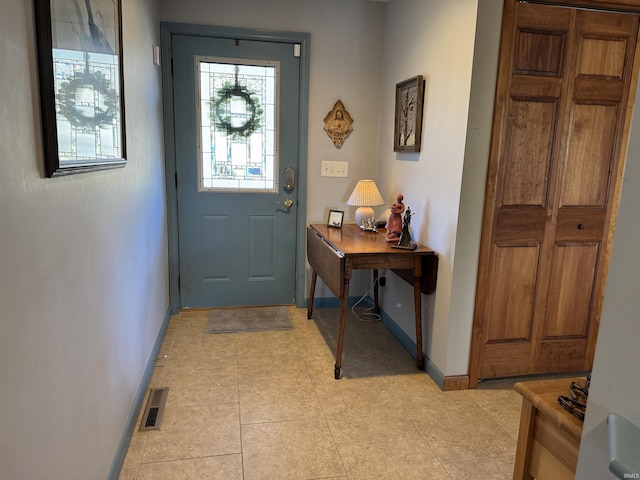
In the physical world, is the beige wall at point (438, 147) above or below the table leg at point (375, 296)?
above

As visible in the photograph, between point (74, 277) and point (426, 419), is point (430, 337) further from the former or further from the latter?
point (74, 277)

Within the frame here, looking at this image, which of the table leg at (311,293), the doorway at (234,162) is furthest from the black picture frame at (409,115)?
the table leg at (311,293)

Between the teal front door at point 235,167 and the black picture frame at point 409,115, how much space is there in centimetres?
80

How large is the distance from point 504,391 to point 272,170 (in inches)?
86.6

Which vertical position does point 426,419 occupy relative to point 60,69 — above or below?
below

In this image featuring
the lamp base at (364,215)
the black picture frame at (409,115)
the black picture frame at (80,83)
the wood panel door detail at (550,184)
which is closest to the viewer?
the black picture frame at (80,83)

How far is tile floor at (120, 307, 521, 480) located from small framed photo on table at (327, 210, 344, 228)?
85 cm

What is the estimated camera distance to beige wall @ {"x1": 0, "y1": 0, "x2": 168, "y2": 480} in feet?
2.93

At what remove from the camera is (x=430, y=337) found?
262 cm

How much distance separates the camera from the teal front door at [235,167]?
126 inches

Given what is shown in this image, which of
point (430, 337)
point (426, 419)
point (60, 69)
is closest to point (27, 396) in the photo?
point (60, 69)

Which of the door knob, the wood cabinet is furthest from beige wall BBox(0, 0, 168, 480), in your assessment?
the door knob

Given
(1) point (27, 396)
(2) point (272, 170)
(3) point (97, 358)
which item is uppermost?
(2) point (272, 170)

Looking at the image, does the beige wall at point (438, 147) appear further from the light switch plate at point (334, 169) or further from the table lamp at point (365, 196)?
the light switch plate at point (334, 169)
